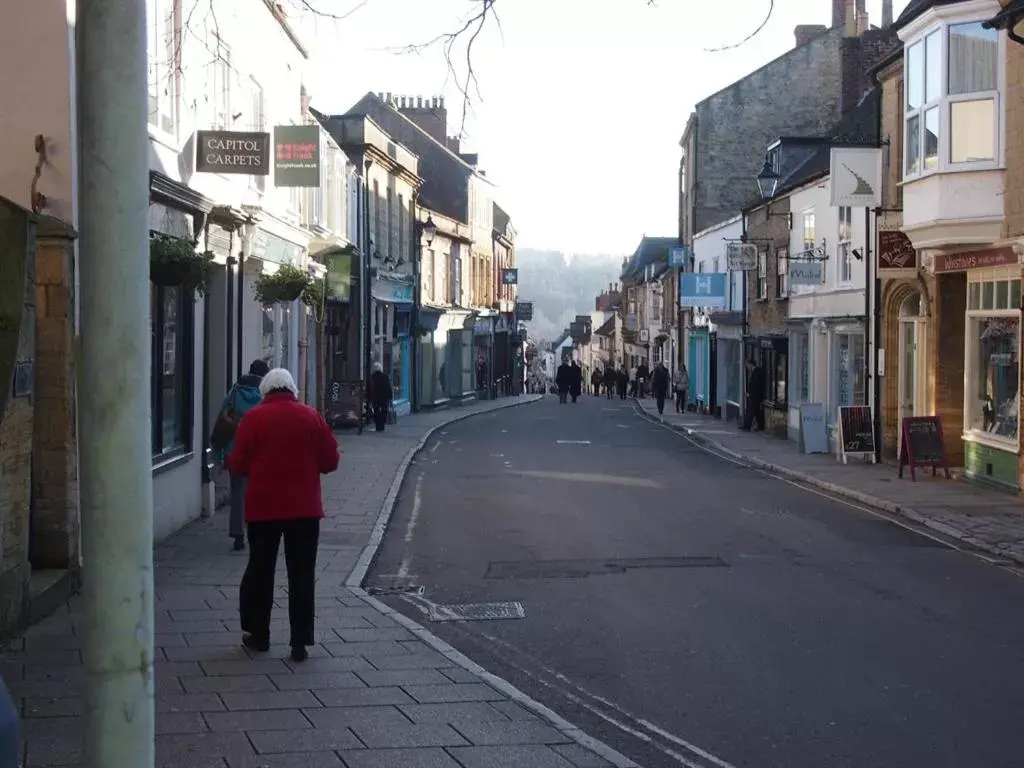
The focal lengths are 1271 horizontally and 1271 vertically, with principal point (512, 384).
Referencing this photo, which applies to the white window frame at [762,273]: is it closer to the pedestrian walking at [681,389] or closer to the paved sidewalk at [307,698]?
the pedestrian walking at [681,389]

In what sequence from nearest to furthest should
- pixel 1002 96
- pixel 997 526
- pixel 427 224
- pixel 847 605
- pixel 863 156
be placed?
1. pixel 847 605
2. pixel 997 526
3. pixel 1002 96
4. pixel 863 156
5. pixel 427 224

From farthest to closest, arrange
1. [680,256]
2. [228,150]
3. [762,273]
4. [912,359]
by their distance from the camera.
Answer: [680,256]
[762,273]
[912,359]
[228,150]

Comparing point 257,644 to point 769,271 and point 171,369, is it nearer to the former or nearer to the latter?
point 171,369

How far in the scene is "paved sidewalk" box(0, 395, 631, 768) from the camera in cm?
606

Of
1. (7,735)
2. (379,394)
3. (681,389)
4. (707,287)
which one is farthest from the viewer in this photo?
(681,389)

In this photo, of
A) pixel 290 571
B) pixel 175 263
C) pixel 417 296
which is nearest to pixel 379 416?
pixel 417 296

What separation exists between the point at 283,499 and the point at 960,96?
13.9 metres

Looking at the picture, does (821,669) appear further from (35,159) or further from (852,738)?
(35,159)

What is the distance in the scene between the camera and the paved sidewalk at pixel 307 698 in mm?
6059

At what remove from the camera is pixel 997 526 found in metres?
14.5

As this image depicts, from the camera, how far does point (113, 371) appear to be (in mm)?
3438

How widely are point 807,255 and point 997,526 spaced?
13.5m

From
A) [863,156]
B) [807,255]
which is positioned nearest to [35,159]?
[863,156]

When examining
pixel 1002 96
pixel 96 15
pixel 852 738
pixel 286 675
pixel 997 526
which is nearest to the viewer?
pixel 96 15
